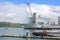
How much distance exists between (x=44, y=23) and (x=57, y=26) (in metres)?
4.31

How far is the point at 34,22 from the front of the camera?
58875 mm

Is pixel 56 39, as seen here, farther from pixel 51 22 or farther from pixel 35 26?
pixel 35 26

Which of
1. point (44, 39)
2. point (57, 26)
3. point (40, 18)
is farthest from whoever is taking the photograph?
point (40, 18)

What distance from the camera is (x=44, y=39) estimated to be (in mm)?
21594

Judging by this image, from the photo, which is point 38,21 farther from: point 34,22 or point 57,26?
point 57,26

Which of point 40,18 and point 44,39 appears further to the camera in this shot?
point 40,18

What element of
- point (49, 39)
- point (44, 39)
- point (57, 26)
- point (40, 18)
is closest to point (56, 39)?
point (49, 39)

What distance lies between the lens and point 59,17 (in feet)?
176

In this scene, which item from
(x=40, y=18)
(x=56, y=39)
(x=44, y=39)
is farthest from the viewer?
(x=40, y=18)

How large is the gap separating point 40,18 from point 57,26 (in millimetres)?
6015

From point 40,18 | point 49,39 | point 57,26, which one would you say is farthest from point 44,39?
point 40,18

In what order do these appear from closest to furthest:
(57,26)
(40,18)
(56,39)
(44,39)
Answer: (56,39) < (44,39) < (57,26) < (40,18)

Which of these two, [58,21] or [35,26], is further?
[35,26]

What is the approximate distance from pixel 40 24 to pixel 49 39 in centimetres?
3685
